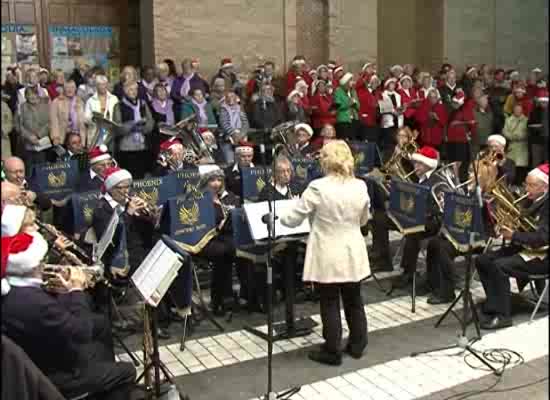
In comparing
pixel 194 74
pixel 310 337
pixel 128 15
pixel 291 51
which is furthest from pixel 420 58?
pixel 310 337

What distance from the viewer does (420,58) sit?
37.9 feet

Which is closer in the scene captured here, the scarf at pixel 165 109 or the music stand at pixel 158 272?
the music stand at pixel 158 272

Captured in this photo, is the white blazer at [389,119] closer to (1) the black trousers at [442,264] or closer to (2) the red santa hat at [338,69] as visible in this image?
(2) the red santa hat at [338,69]

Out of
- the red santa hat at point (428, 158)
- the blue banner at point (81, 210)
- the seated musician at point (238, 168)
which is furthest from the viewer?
the seated musician at point (238, 168)

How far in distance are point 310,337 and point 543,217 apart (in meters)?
2.74

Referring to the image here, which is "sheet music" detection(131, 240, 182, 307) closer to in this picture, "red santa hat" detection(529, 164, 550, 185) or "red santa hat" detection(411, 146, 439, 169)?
"red santa hat" detection(529, 164, 550, 185)

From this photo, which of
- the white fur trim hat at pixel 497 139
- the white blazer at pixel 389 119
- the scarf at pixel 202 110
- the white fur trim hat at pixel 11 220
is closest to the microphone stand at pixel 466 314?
the white fur trim hat at pixel 497 139

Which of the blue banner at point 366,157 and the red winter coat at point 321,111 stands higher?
the red winter coat at point 321,111

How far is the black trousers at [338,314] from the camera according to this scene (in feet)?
17.6

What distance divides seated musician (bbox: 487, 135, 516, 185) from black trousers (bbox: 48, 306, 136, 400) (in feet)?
11.7

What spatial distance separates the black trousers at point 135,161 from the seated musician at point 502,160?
4.45 m

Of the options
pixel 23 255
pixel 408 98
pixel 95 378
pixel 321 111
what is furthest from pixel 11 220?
pixel 408 98

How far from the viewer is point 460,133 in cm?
861

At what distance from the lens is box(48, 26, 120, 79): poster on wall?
A: 512 inches
